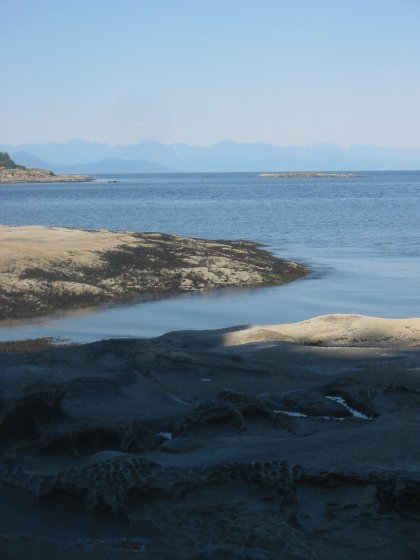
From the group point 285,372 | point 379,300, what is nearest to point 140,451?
point 285,372

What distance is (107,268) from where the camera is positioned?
18.5 meters

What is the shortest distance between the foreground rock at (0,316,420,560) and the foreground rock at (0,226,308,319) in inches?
270

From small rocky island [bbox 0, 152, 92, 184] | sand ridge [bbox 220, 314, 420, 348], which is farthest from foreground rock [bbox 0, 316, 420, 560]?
small rocky island [bbox 0, 152, 92, 184]

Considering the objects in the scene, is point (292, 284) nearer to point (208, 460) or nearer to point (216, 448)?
point (216, 448)

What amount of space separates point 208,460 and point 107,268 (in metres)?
13.2

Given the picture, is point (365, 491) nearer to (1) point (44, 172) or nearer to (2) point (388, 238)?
(2) point (388, 238)

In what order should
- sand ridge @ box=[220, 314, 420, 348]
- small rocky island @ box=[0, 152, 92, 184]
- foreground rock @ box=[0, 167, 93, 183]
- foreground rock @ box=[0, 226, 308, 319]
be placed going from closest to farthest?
sand ridge @ box=[220, 314, 420, 348] < foreground rock @ box=[0, 226, 308, 319] < foreground rock @ box=[0, 167, 93, 183] < small rocky island @ box=[0, 152, 92, 184]

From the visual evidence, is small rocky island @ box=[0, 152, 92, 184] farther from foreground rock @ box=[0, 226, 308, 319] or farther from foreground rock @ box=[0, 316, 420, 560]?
foreground rock @ box=[0, 316, 420, 560]

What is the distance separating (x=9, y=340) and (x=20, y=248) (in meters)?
7.53

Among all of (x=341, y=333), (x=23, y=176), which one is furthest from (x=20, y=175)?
(x=341, y=333)

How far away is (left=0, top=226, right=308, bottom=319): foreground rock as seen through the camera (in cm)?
1544

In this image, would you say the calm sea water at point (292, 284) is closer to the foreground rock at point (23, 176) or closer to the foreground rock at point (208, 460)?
the foreground rock at point (208, 460)

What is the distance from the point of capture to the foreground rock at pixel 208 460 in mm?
4684

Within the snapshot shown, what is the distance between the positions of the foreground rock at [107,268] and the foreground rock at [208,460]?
6.87 m
